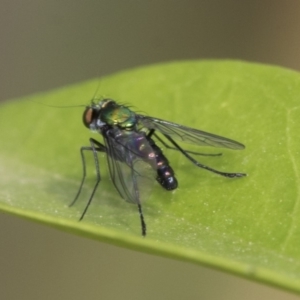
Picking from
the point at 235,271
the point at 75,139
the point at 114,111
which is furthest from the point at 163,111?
A: the point at 235,271

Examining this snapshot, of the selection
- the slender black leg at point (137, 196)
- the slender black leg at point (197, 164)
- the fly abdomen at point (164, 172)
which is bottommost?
the slender black leg at point (137, 196)

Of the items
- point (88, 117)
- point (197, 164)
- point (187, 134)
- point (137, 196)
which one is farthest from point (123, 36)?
point (137, 196)

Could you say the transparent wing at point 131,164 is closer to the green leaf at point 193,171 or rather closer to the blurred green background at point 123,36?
the green leaf at point 193,171

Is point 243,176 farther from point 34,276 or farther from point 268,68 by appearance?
point 34,276

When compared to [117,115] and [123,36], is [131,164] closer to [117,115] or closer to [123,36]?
[117,115]

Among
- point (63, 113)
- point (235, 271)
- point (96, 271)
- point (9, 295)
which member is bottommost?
point (9, 295)

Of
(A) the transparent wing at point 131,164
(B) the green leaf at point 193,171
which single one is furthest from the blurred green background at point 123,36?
(A) the transparent wing at point 131,164

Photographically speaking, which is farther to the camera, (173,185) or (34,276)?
(34,276)
